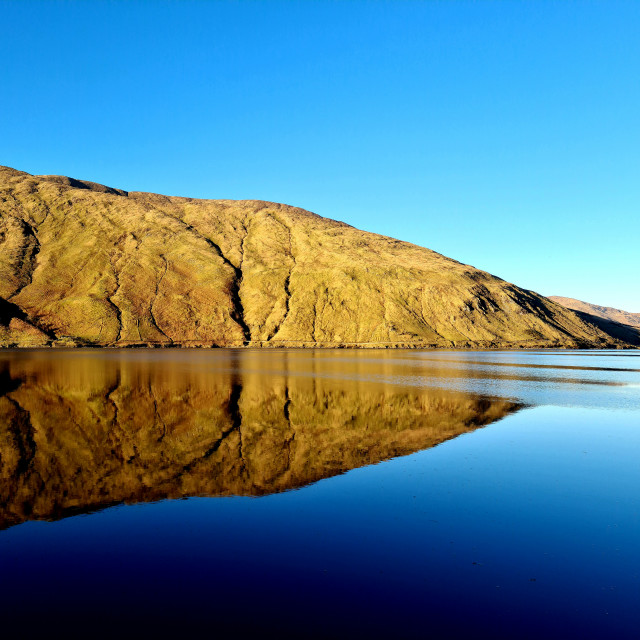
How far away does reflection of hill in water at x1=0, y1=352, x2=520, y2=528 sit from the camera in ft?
49.8

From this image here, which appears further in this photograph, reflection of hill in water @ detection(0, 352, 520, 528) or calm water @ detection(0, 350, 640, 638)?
reflection of hill in water @ detection(0, 352, 520, 528)

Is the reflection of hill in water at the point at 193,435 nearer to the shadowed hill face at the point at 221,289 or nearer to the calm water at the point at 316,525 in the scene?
the calm water at the point at 316,525

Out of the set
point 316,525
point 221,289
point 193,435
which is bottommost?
point 316,525

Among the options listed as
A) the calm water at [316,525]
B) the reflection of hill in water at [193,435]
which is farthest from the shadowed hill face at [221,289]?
the calm water at [316,525]

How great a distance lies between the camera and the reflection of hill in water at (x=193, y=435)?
15.2 metres

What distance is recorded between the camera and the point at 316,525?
1217cm

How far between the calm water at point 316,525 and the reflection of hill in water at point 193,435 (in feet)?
0.40

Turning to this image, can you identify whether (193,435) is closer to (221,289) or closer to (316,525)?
(316,525)

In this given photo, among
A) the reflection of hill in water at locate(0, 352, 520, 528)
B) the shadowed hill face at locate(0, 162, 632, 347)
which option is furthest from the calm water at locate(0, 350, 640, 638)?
the shadowed hill face at locate(0, 162, 632, 347)

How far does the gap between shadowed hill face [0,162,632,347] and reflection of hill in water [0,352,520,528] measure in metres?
98.1

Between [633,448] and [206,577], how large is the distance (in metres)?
19.2

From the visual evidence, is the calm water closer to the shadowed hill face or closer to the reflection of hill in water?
the reflection of hill in water

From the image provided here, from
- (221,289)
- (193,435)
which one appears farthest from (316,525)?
(221,289)

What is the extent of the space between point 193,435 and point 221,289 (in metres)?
136
